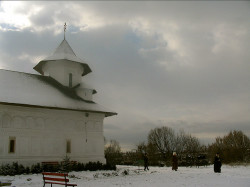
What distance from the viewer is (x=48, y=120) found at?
909 inches

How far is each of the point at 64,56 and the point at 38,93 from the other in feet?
23.1

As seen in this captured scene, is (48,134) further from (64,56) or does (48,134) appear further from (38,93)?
(64,56)

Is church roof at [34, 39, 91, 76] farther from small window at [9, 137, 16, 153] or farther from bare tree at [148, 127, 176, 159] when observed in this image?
bare tree at [148, 127, 176, 159]

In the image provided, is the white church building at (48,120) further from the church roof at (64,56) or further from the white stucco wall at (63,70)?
the church roof at (64,56)

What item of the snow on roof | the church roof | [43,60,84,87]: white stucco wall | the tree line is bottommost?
the tree line

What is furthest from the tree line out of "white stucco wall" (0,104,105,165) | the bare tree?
"white stucco wall" (0,104,105,165)

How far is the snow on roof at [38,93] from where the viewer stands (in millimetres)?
21750

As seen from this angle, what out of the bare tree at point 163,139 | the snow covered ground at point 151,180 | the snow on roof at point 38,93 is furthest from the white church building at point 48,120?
the bare tree at point 163,139

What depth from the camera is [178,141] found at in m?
50.8

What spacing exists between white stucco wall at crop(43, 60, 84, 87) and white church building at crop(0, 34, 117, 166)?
11cm

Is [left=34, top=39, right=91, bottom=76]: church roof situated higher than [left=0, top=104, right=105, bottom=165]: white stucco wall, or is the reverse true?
[left=34, top=39, right=91, bottom=76]: church roof

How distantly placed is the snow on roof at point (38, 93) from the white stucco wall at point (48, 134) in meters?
0.80

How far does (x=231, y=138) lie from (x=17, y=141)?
57100 mm

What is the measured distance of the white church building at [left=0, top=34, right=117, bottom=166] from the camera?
21.2 metres
